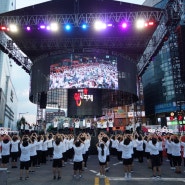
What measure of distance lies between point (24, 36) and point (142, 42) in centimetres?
1879

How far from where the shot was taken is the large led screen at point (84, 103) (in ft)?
110

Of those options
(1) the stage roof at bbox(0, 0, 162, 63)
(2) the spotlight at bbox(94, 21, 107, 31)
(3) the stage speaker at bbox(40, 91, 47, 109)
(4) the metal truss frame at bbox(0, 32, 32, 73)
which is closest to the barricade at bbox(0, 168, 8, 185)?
(2) the spotlight at bbox(94, 21, 107, 31)

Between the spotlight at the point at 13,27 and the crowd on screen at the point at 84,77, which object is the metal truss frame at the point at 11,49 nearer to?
the spotlight at the point at 13,27

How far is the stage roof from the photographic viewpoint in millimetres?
26141

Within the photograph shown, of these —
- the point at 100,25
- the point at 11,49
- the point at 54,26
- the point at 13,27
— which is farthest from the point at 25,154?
the point at 11,49

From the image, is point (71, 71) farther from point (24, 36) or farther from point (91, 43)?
point (24, 36)

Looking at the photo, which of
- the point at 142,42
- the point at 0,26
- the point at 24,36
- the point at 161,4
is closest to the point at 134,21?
the point at 142,42

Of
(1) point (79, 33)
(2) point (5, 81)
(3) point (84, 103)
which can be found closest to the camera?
(1) point (79, 33)

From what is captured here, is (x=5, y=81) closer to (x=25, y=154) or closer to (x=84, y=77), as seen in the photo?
(x=84, y=77)

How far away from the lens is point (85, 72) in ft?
98.6

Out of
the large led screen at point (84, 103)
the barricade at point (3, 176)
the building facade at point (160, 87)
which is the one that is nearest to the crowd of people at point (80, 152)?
the barricade at point (3, 176)

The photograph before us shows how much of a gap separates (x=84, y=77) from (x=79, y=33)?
697 cm

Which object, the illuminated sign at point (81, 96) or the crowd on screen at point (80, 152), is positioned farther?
the illuminated sign at point (81, 96)

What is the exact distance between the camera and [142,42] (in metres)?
34.9
